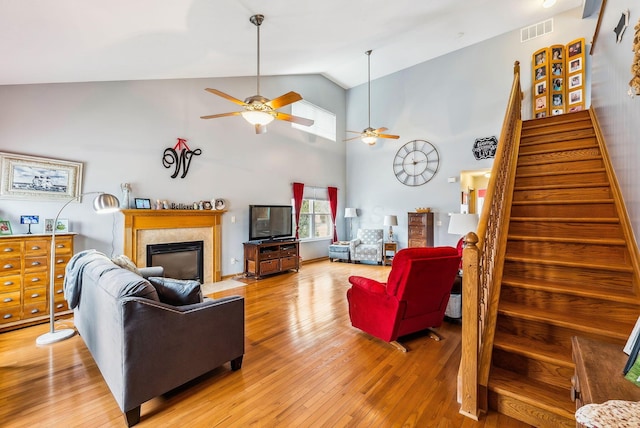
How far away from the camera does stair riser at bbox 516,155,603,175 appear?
3129 millimetres

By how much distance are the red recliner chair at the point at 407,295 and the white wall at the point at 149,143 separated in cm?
368

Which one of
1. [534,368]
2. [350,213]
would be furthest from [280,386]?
[350,213]

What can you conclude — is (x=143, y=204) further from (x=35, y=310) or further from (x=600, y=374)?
(x=600, y=374)

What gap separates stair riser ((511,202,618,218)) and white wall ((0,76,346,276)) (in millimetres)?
4868

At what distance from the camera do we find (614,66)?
2678 millimetres

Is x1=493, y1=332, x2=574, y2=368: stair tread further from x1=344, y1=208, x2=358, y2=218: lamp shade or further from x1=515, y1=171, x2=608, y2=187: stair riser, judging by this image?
x1=344, y1=208, x2=358, y2=218: lamp shade

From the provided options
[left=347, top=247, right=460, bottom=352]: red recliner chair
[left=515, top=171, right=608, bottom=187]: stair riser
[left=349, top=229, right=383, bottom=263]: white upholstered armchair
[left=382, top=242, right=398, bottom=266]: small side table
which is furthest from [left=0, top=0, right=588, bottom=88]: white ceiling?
[left=382, top=242, right=398, bottom=266]: small side table

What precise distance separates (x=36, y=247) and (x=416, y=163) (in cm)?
750

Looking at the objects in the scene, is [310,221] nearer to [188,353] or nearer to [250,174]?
[250,174]

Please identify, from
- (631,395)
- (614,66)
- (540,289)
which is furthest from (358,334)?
(614,66)

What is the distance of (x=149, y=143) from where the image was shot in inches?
182

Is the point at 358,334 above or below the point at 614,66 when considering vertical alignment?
below

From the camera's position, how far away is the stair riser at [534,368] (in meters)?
1.73

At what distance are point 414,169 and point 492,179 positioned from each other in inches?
214
